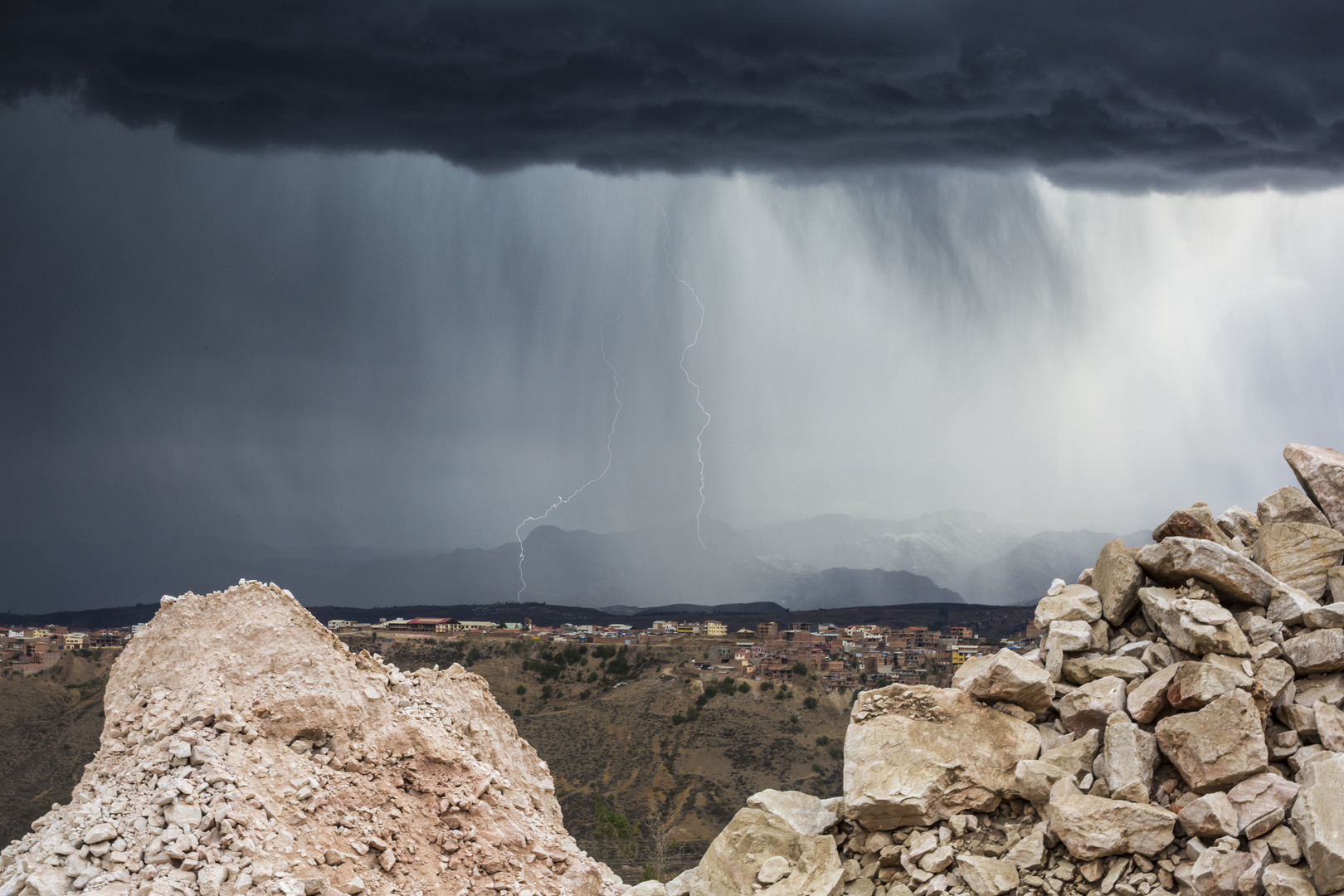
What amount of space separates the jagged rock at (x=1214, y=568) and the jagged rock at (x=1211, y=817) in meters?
3.26

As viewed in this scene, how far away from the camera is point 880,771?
39.5 feet

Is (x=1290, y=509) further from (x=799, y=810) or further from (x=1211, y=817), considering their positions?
(x=799, y=810)

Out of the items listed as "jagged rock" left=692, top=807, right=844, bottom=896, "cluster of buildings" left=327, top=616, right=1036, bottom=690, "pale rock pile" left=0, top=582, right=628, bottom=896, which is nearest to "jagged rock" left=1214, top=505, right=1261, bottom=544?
"jagged rock" left=692, top=807, right=844, bottom=896

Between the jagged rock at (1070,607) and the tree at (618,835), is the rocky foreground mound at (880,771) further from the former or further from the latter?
the tree at (618,835)

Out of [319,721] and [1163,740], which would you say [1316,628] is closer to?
[1163,740]

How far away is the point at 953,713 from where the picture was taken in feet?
41.2

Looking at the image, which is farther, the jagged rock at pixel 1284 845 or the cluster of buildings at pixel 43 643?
the cluster of buildings at pixel 43 643

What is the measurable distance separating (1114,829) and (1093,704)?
1874 millimetres

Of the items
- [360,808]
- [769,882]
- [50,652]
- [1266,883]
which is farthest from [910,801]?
[50,652]

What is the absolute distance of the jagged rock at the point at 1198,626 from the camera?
37.3 ft

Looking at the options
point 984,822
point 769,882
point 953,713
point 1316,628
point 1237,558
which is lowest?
point 769,882

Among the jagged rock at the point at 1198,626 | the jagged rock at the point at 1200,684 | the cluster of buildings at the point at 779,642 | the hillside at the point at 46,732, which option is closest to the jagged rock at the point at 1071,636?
the jagged rock at the point at 1198,626

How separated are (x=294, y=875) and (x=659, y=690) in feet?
160

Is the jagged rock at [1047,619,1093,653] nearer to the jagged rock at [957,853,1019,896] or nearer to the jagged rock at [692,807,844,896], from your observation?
the jagged rock at [957,853,1019,896]
